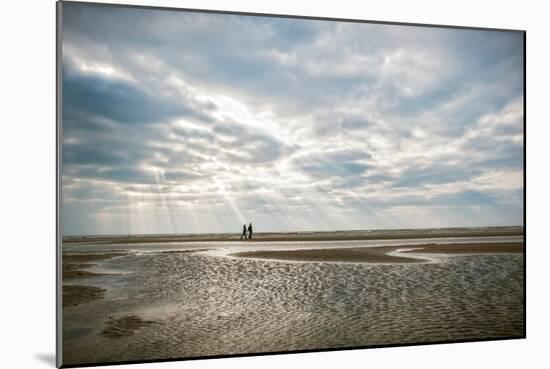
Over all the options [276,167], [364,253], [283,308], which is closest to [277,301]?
[283,308]

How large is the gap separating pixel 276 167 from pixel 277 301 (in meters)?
2.19

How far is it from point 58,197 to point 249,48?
372 cm

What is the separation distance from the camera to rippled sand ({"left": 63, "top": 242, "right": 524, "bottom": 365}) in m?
7.93

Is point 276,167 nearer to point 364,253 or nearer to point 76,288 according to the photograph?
point 76,288

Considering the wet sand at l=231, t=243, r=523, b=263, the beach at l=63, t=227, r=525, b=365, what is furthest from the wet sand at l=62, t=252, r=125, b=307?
the wet sand at l=231, t=243, r=523, b=263

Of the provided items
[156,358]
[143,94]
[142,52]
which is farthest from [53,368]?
[142,52]

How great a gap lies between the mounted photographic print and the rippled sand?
3cm

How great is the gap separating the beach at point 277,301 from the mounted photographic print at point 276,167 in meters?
0.03

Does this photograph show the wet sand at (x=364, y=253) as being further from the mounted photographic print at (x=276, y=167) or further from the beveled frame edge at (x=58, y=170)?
the beveled frame edge at (x=58, y=170)

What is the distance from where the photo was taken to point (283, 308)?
875 centimetres

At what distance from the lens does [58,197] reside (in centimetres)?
771

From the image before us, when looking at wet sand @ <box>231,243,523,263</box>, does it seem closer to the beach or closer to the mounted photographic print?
the beach

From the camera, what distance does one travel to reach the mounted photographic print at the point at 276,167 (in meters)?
8.03

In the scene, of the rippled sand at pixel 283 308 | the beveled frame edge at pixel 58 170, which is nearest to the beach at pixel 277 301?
the rippled sand at pixel 283 308
